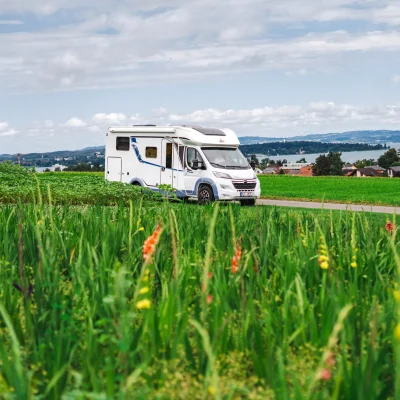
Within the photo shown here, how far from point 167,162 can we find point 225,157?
2084mm

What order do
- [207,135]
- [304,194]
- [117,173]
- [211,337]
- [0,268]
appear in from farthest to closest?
[304,194], [117,173], [207,135], [0,268], [211,337]

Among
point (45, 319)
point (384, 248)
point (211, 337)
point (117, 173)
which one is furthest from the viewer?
point (117, 173)

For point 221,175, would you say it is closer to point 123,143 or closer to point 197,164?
point 197,164

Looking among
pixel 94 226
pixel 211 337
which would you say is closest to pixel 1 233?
pixel 94 226

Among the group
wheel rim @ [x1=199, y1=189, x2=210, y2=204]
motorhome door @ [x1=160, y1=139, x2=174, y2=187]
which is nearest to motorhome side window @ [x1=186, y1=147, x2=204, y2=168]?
motorhome door @ [x1=160, y1=139, x2=174, y2=187]

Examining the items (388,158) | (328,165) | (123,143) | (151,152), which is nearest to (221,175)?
(151,152)

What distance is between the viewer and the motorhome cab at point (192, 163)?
24.6m

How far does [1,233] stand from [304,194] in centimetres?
2506

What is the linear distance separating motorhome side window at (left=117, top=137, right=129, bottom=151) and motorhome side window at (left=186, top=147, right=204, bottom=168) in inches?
125

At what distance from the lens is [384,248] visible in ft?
18.9

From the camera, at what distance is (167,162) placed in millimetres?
25969

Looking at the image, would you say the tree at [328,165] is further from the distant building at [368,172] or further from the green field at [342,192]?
the green field at [342,192]

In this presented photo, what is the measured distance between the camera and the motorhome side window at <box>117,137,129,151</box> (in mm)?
27500

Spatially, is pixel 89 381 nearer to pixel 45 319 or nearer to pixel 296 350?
pixel 45 319
